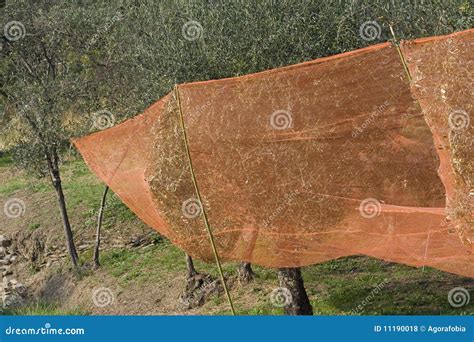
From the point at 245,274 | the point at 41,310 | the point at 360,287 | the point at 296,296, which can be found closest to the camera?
the point at 296,296

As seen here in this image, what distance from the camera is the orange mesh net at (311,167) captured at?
31.6 ft

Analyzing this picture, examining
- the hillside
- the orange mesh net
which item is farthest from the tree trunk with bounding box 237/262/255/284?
the orange mesh net

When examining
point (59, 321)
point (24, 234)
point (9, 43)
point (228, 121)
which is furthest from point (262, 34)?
point (24, 234)

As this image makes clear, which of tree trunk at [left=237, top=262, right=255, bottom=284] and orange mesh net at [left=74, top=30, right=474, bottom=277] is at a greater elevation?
orange mesh net at [left=74, top=30, right=474, bottom=277]

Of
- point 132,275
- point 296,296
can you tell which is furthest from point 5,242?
point 296,296

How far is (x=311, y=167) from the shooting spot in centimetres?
984

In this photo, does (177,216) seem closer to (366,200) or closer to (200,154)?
(200,154)

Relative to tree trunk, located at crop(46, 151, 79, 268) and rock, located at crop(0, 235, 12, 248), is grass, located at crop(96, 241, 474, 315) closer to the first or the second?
tree trunk, located at crop(46, 151, 79, 268)

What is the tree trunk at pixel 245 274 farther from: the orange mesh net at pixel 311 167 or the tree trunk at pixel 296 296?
the orange mesh net at pixel 311 167

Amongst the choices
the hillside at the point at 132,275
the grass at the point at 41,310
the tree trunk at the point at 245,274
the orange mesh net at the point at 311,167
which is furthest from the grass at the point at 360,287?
the orange mesh net at the point at 311,167

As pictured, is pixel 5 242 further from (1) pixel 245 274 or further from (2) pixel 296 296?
(2) pixel 296 296

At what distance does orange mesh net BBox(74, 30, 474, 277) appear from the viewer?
9617 mm

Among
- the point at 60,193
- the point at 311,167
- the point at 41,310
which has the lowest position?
the point at 41,310

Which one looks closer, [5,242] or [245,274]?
[245,274]
